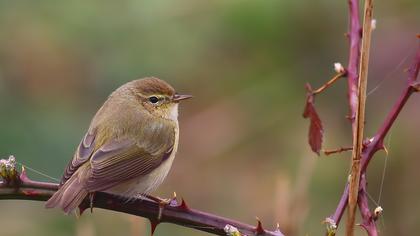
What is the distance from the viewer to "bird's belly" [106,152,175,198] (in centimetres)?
417

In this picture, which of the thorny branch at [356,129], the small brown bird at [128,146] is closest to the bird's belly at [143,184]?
the small brown bird at [128,146]

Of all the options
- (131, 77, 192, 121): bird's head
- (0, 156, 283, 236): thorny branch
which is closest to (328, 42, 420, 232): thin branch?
(0, 156, 283, 236): thorny branch

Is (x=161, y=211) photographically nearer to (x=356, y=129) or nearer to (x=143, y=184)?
(x=356, y=129)

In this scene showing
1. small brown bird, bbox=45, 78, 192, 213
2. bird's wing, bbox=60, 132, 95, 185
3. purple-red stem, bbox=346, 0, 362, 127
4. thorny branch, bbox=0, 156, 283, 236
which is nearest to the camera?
thorny branch, bbox=0, 156, 283, 236

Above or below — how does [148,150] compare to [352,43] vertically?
below

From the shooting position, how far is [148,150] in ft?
15.1

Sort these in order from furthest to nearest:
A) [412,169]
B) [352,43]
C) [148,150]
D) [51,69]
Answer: [51,69] < [412,169] < [148,150] < [352,43]

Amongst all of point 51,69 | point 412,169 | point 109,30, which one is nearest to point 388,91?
point 412,169

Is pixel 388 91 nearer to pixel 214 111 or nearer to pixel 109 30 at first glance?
pixel 214 111

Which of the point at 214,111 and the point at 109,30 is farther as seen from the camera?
the point at 214,111

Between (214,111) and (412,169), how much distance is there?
204 centimetres

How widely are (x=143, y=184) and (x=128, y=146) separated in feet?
0.99

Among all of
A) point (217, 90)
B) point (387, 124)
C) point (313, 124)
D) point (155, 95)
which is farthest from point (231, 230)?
point (217, 90)

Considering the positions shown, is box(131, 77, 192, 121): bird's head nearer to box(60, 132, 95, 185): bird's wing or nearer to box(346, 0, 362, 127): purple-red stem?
box(60, 132, 95, 185): bird's wing
